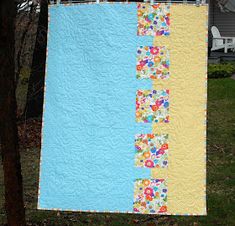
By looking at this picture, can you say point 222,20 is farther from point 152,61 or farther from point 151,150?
point 151,150

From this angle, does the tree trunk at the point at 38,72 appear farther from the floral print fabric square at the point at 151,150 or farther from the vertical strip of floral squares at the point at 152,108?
the floral print fabric square at the point at 151,150

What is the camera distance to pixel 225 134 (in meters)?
8.88

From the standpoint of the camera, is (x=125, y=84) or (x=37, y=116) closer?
(x=125, y=84)

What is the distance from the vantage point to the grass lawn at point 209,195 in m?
5.45

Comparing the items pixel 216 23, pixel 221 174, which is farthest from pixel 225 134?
pixel 216 23

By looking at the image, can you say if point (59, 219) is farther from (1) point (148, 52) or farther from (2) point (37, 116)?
(2) point (37, 116)

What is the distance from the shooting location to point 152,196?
4.51 metres

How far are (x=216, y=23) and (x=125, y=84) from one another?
14959 mm

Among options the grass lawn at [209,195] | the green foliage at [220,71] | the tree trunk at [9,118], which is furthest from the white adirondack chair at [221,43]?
the tree trunk at [9,118]

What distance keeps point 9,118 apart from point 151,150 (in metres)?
1.23

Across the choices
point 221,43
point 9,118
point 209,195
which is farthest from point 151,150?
point 221,43

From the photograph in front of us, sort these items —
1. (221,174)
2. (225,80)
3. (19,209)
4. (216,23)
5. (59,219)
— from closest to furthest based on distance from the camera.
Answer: (19,209), (59,219), (221,174), (225,80), (216,23)

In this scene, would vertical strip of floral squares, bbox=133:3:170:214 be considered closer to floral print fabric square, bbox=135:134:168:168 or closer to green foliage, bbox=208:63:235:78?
floral print fabric square, bbox=135:134:168:168

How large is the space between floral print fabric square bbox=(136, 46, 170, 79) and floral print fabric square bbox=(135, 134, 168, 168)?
0.53 m
